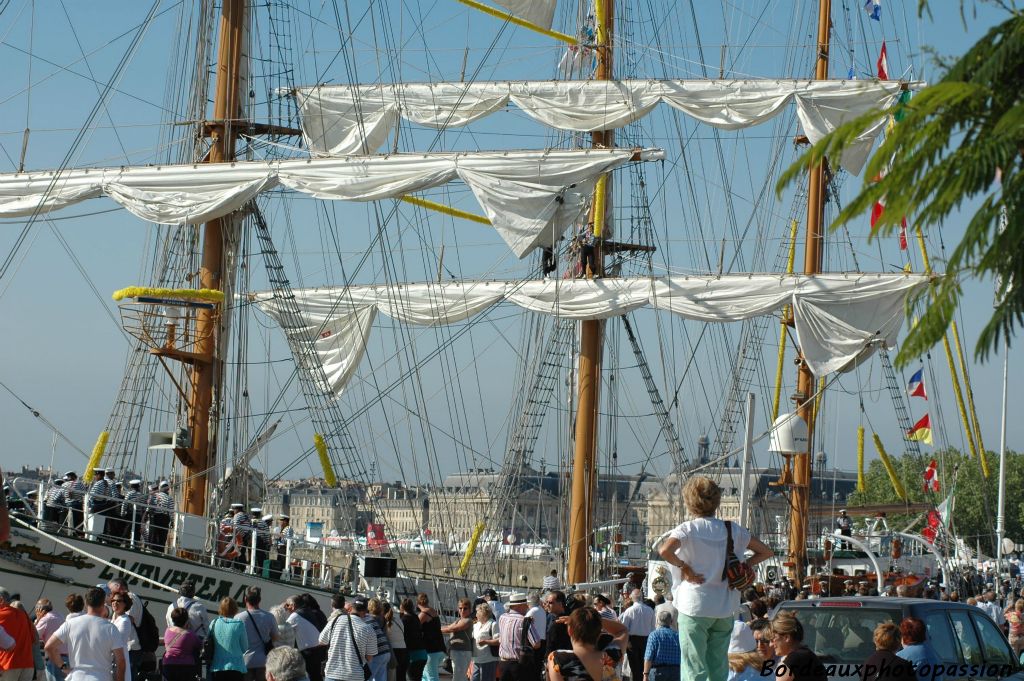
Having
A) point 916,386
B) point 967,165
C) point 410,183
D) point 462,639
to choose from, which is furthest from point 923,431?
point 967,165

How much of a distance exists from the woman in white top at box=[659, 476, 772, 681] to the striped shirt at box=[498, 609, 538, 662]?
463 centimetres

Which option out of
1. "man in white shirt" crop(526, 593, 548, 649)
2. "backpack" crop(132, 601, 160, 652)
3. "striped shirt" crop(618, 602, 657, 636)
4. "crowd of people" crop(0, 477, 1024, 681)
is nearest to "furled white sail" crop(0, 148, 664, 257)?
"crowd of people" crop(0, 477, 1024, 681)

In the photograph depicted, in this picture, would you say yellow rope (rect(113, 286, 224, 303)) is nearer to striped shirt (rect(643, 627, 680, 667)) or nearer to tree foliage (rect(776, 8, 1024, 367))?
striped shirt (rect(643, 627, 680, 667))

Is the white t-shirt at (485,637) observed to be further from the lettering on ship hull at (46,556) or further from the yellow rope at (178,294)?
the yellow rope at (178,294)

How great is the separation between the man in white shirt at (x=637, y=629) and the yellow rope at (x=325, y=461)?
1210cm

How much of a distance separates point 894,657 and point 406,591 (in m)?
15.0

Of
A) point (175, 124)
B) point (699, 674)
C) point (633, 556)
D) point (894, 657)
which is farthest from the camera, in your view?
point (633, 556)

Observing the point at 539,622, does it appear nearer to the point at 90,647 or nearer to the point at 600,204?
the point at 90,647

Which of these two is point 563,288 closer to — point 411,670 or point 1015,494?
point 411,670

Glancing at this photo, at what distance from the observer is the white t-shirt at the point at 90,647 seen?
34.9ft

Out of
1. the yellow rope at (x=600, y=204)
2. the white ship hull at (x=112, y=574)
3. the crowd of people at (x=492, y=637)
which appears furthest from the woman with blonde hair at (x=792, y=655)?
the yellow rope at (x=600, y=204)

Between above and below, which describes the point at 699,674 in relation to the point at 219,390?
below

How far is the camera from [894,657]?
856 cm

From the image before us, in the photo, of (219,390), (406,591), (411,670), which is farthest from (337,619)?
(219,390)
